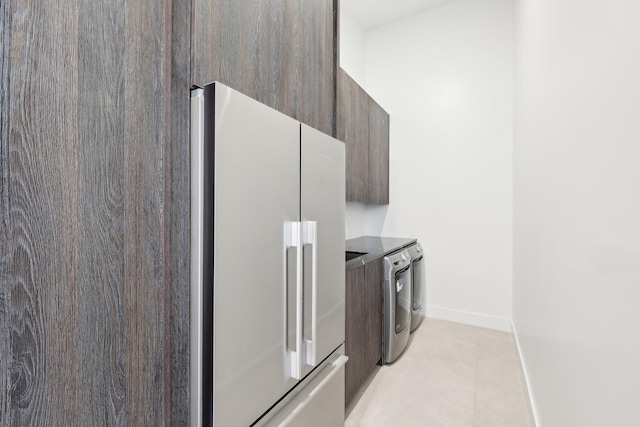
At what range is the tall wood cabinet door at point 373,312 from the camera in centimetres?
202

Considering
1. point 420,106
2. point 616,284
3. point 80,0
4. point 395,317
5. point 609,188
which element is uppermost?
point 420,106

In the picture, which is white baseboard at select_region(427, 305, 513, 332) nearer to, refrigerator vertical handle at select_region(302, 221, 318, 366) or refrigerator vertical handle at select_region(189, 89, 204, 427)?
refrigerator vertical handle at select_region(302, 221, 318, 366)

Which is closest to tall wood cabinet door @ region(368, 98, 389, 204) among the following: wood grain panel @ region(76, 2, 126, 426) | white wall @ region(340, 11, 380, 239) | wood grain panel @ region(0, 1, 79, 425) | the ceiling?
white wall @ region(340, 11, 380, 239)

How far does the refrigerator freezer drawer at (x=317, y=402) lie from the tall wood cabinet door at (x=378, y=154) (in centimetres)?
185

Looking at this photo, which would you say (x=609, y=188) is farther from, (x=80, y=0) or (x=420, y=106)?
(x=420, y=106)

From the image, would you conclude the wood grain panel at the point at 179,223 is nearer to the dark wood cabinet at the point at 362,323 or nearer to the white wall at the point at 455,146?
the dark wood cabinet at the point at 362,323

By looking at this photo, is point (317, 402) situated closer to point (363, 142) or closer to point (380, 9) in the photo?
point (363, 142)

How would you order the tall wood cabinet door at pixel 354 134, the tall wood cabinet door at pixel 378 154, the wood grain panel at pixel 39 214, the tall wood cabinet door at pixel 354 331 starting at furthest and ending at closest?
the tall wood cabinet door at pixel 378 154 < the tall wood cabinet door at pixel 354 134 < the tall wood cabinet door at pixel 354 331 < the wood grain panel at pixel 39 214

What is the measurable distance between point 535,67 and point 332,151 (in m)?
1.46

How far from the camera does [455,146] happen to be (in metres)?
3.24

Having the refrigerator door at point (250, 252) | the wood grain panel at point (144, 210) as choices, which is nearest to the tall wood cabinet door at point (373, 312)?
the refrigerator door at point (250, 252)

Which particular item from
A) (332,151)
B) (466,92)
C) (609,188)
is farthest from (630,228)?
(466,92)

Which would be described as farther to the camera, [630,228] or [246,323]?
[246,323]

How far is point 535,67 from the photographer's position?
1817 millimetres
